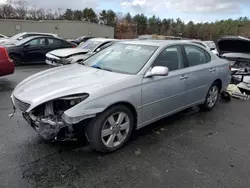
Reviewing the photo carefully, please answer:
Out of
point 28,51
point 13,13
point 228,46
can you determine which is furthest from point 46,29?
point 228,46

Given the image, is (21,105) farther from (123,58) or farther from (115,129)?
(123,58)

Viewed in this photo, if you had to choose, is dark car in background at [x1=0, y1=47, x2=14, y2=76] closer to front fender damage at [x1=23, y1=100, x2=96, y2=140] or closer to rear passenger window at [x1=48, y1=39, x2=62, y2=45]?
front fender damage at [x1=23, y1=100, x2=96, y2=140]

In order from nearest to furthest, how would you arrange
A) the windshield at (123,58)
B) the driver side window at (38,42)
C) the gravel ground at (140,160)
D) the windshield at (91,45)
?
1. the gravel ground at (140,160)
2. the windshield at (123,58)
3. the windshield at (91,45)
4. the driver side window at (38,42)

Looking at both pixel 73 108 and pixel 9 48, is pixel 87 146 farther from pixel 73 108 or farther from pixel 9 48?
pixel 9 48

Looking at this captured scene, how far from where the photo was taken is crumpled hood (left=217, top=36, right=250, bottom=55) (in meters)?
6.81

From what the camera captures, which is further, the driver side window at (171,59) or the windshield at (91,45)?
the windshield at (91,45)

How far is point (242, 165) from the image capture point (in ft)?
10.1

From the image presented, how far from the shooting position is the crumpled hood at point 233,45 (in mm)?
6805

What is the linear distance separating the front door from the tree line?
122 feet

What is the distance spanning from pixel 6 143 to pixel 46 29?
34.2 metres

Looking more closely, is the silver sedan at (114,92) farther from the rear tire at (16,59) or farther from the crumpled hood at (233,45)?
the rear tire at (16,59)

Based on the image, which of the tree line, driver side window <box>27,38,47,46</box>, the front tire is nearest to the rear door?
the front tire

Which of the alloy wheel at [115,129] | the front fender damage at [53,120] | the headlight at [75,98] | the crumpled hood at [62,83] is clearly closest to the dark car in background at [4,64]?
the crumpled hood at [62,83]

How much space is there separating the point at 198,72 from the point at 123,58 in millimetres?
1551
